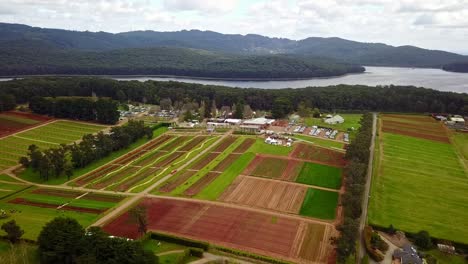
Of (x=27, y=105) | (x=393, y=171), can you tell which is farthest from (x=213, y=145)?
(x=27, y=105)

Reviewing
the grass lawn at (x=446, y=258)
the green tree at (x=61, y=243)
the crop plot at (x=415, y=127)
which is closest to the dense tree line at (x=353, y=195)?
the grass lawn at (x=446, y=258)

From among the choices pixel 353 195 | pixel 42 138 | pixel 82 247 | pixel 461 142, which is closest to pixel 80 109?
pixel 42 138

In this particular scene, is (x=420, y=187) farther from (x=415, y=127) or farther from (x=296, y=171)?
(x=415, y=127)

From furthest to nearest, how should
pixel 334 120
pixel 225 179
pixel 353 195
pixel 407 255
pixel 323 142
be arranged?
pixel 334 120, pixel 323 142, pixel 225 179, pixel 353 195, pixel 407 255

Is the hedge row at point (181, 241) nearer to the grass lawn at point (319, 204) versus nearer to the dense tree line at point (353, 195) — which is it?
the dense tree line at point (353, 195)

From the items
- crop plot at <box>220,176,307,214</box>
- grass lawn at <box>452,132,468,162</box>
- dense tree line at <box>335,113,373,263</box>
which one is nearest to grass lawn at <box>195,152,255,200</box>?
crop plot at <box>220,176,307,214</box>

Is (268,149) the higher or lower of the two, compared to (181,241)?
higher

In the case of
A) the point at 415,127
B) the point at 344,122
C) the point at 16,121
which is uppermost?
the point at 415,127

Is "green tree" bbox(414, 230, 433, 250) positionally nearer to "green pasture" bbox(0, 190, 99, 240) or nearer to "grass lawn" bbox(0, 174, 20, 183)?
"green pasture" bbox(0, 190, 99, 240)
